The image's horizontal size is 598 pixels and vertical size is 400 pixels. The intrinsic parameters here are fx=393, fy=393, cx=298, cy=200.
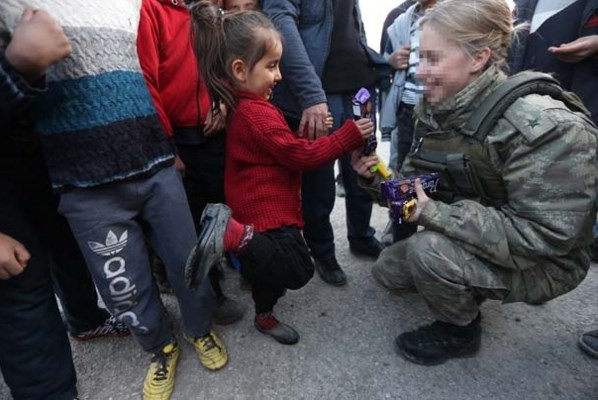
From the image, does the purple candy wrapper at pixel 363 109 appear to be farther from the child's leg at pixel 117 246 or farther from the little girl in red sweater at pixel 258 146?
the child's leg at pixel 117 246

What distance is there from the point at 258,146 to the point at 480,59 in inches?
36.7

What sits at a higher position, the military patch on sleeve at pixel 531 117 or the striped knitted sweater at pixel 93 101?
the striped knitted sweater at pixel 93 101

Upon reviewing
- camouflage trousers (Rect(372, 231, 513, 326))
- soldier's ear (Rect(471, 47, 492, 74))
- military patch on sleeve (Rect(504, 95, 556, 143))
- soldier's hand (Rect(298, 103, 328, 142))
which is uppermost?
soldier's ear (Rect(471, 47, 492, 74))

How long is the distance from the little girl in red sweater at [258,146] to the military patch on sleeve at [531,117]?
53 centimetres

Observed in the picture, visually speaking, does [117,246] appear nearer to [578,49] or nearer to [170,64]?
[170,64]

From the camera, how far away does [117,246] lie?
1.42 m

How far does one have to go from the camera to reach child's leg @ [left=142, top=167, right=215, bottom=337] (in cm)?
151

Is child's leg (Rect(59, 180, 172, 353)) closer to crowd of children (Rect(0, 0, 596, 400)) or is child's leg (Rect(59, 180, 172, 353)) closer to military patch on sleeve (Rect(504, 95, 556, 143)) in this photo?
crowd of children (Rect(0, 0, 596, 400))

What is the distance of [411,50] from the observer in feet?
7.77

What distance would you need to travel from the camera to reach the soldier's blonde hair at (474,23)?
147cm

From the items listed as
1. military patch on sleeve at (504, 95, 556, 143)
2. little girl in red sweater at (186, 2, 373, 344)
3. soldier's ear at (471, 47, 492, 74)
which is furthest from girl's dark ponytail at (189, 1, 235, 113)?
military patch on sleeve at (504, 95, 556, 143)

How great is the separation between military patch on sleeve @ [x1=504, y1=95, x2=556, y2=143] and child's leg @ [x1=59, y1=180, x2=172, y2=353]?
4.53ft

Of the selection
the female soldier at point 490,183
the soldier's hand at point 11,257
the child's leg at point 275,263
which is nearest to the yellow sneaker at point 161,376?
the child's leg at point 275,263

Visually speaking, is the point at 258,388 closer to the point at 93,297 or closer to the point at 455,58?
the point at 93,297
